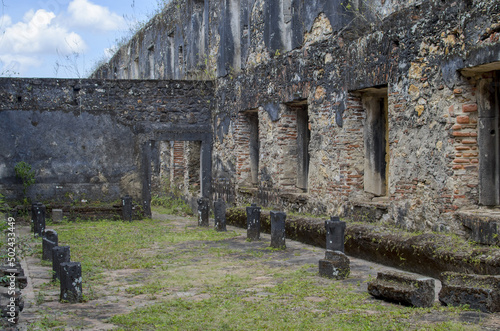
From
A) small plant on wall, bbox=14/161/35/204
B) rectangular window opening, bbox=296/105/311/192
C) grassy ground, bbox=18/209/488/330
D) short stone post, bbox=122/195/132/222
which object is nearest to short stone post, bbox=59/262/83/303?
grassy ground, bbox=18/209/488/330

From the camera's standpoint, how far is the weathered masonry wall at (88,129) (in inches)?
539

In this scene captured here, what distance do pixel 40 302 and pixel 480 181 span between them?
5193 mm

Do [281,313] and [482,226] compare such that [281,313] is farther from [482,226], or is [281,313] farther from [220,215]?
[220,215]

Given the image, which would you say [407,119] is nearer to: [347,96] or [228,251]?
[347,96]

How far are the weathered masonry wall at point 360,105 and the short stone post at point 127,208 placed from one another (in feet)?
7.80

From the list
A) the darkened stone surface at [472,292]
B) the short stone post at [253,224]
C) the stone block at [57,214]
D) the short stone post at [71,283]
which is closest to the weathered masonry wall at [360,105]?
the short stone post at [253,224]

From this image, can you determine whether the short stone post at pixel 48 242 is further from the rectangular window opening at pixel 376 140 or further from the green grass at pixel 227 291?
the rectangular window opening at pixel 376 140

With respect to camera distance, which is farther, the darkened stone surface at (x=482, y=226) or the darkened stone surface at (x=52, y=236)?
the darkened stone surface at (x=52, y=236)

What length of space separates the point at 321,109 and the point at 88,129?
21.3ft

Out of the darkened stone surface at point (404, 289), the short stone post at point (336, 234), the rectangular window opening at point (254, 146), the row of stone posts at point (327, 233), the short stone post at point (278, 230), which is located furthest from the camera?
the rectangular window opening at point (254, 146)

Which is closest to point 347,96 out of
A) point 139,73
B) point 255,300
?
point 255,300

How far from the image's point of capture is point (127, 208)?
1402 cm

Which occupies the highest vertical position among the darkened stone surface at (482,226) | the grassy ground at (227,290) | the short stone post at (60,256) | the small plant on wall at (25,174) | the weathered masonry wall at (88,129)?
the weathered masonry wall at (88,129)

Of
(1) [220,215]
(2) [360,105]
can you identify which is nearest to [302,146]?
(1) [220,215]
